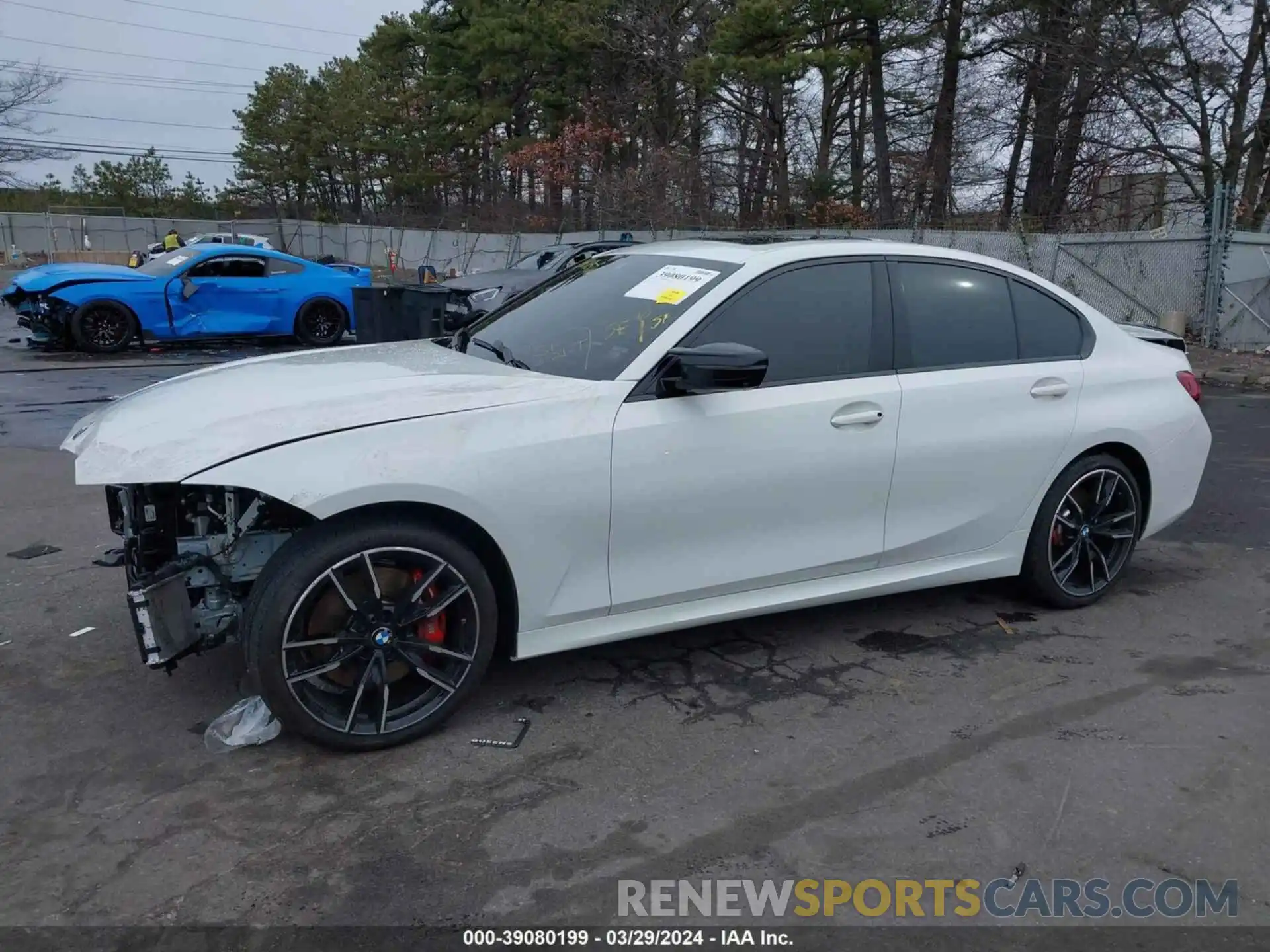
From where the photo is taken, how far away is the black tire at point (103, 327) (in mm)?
13289

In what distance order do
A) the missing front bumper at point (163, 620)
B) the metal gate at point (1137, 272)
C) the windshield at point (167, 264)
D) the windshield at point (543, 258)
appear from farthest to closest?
the windshield at point (543, 258)
the metal gate at point (1137, 272)
the windshield at point (167, 264)
the missing front bumper at point (163, 620)

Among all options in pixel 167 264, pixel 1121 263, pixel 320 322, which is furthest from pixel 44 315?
pixel 1121 263

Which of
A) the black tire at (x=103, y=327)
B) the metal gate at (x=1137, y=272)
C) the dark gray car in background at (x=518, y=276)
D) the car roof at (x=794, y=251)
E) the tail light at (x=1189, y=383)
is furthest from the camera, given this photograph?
the metal gate at (x=1137, y=272)

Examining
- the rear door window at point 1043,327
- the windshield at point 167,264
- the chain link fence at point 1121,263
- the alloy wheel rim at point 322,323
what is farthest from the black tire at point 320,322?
the rear door window at point 1043,327

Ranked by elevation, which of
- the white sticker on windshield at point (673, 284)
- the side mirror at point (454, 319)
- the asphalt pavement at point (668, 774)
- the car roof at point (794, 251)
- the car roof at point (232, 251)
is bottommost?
the asphalt pavement at point (668, 774)

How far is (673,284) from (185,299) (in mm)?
11697

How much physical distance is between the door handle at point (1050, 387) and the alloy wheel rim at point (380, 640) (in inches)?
103

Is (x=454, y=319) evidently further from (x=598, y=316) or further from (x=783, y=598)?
(x=783, y=598)

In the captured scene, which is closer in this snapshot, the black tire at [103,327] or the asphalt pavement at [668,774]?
the asphalt pavement at [668,774]

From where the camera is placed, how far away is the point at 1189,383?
5023mm

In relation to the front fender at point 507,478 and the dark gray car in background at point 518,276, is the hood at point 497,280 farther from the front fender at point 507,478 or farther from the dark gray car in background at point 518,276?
the front fender at point 507,478

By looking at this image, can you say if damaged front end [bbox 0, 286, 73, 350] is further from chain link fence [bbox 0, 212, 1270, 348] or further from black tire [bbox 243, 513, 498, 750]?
black tire [bbox 243, 513, 498, 750]

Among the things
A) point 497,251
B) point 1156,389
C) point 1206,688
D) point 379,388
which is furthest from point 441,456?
point 497,251

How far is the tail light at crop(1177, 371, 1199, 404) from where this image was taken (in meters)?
4.98
